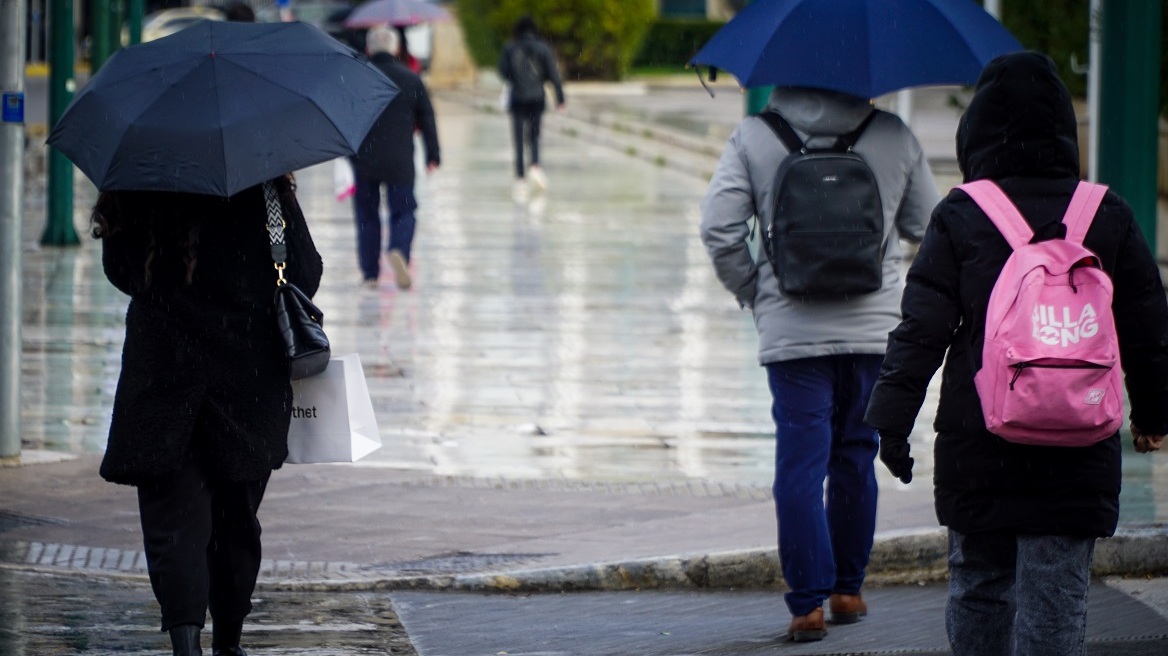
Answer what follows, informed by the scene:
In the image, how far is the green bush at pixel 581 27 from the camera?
39.0 meters

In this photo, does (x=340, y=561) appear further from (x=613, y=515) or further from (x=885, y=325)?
(x=885, y=325)

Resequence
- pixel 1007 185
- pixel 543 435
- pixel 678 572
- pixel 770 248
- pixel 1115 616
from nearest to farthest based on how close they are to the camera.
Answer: pixel 1007 185 < pixel 770 248 < pixel 1115 616 < pixel 678 572 < pixel 543 435

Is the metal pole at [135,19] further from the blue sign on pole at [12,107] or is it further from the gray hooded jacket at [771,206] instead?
the gray hooded jacket at [771,206]

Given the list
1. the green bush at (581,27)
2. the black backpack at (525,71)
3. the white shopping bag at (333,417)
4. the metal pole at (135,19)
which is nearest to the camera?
the white shopping bag at (333,417)

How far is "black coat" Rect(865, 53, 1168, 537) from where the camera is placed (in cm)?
411

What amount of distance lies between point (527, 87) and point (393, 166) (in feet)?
28.1

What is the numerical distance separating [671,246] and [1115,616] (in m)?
10.5

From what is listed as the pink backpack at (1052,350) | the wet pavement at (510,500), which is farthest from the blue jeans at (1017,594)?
the wet pavement at (510,500)

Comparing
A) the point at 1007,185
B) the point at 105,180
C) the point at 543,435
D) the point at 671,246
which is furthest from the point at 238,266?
the point at 671,246

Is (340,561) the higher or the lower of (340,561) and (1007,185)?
the lower

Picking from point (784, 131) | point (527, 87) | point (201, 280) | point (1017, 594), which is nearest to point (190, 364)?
point (201, 280)

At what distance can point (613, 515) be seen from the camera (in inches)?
283

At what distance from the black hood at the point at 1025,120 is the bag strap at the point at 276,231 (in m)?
1.78

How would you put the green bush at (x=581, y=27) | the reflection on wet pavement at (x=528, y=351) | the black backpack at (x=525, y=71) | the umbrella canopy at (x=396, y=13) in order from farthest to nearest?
the green bush at (x=581, y=27) → the black backpack at (x=525, y=71) → the umbrella canopy at (x=396, y=13) → the reflection on wet pavement at (x=528, y=351)
